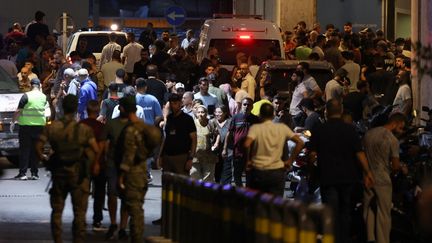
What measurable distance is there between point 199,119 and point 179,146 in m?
2.83

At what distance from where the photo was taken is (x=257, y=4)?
52188 mm

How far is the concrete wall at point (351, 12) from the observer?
42750 mm

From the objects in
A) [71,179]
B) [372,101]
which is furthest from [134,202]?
[372,101]

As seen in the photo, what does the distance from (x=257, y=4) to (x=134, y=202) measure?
37.3 m

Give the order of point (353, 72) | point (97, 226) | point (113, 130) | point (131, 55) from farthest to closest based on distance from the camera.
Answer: point (131, 55) < point (353, 72) < point (97, 226) < point (113, 130)

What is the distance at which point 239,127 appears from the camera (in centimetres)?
2128

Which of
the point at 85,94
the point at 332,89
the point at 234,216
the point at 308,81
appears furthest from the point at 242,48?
the point at 234,216

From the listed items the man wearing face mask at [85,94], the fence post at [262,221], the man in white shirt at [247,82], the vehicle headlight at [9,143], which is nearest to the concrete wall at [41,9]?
the man in white shirt at [247,82]

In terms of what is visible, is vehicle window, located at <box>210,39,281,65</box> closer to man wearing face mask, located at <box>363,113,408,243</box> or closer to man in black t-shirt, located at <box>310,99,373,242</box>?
man wearing face mask, located at <box>363,113,408,243</box>

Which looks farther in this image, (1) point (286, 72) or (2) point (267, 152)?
(1) point (286, 72)

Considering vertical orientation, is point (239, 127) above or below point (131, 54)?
below

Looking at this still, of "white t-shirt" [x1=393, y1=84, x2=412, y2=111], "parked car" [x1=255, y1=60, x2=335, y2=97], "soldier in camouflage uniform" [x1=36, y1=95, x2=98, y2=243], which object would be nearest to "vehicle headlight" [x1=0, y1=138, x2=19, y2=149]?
"parked car" [x1=255, y1=60, x2=335, y2=97]

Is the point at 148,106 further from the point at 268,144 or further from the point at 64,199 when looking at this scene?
the point at 64,199

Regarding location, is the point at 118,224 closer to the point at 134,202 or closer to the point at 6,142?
the point at 134,202
